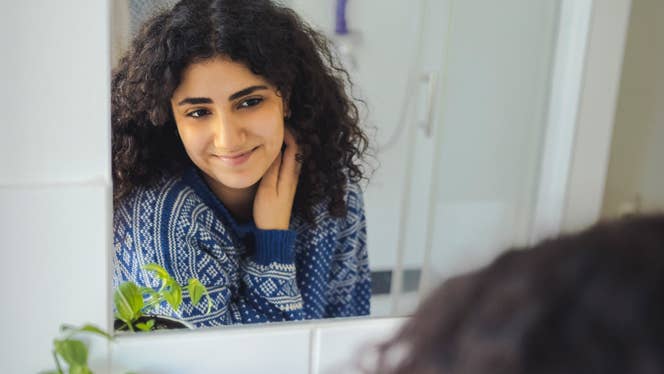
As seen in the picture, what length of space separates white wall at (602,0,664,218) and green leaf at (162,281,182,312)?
471 mm

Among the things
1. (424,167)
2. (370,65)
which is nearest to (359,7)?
(370,65)

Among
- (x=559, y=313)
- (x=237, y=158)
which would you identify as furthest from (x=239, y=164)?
(x=559, y=313)

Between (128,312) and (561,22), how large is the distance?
0.53m

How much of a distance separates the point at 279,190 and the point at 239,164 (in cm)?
5

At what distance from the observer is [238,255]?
0.58 meters

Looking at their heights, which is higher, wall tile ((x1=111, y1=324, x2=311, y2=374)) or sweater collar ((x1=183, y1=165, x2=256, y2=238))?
sweater collar ((x1=183, y1=165, x2=256, y2=238))

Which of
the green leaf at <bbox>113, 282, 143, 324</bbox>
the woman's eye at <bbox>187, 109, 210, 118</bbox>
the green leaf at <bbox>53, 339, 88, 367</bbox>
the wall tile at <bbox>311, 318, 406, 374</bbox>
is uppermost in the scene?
the woman's eye at <bbox>187, 109, 210, 118</bbox>

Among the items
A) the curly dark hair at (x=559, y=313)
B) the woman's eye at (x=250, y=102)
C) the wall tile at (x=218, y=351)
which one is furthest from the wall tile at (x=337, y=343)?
the curly dark hair at (x=559, y=313)

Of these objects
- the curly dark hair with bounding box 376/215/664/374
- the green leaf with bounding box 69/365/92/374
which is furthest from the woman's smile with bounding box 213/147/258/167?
the curly dark hair with bounding box 376/215/664/374

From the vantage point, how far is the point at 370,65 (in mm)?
597

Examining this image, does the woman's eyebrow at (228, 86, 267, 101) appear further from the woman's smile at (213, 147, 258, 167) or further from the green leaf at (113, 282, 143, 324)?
the green leaf at (113, 282, 143, 324)

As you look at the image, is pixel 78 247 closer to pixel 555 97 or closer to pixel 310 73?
pixel 310 73

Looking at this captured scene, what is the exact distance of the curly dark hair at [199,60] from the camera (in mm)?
518

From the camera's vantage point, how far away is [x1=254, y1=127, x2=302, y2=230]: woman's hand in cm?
58
